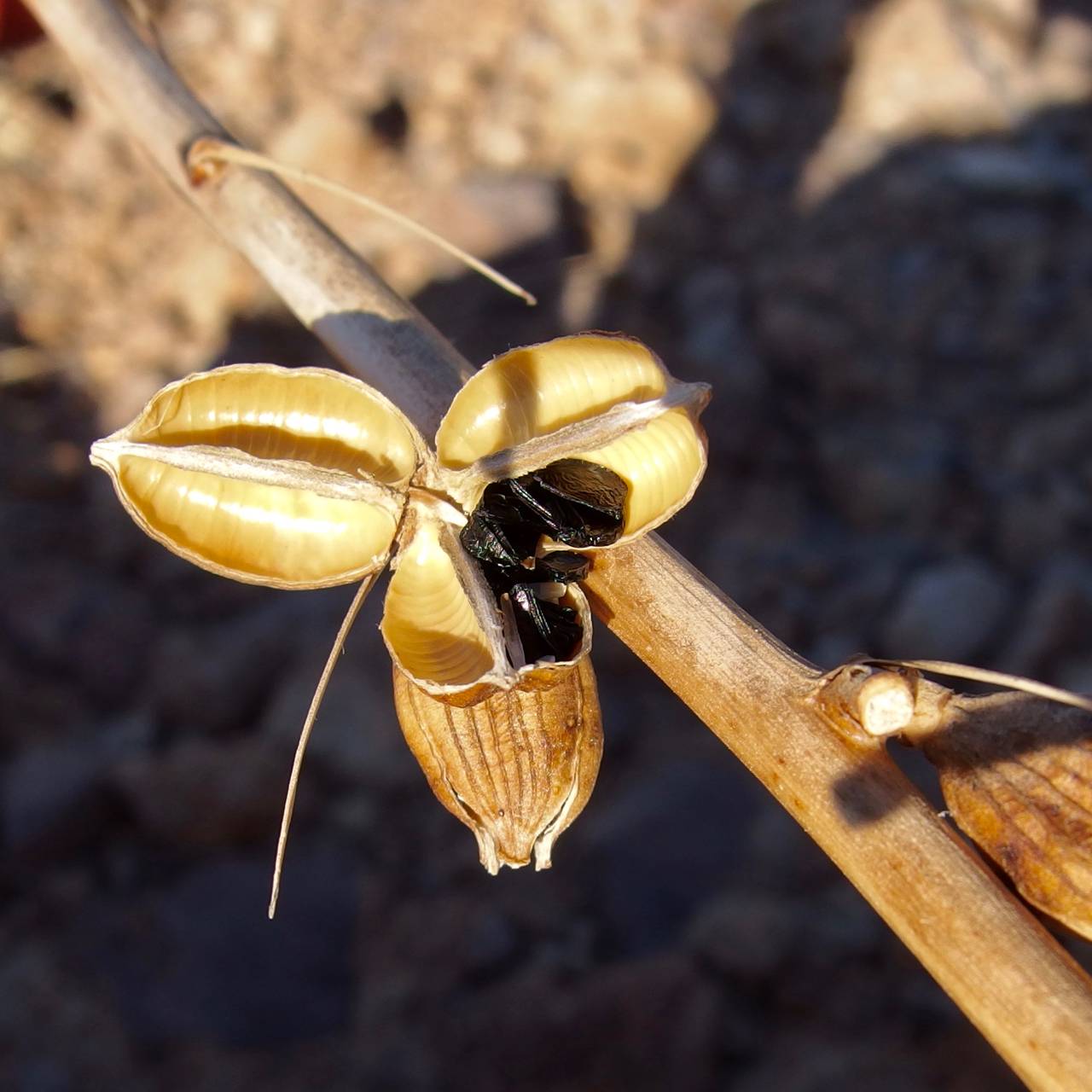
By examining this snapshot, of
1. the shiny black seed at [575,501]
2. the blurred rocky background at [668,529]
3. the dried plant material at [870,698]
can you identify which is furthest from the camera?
the blurred rocky background at [668,529]

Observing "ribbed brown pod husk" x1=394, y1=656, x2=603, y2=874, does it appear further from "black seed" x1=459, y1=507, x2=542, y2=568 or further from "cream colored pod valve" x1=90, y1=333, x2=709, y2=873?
"black seed" x1=459, y1=507, x2=542, y2=568

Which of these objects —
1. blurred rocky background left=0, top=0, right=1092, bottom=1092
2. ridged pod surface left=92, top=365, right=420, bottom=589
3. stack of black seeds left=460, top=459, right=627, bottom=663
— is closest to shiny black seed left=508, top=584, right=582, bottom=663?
stack of black seeds left=460, top=459, right=627, bottom=663

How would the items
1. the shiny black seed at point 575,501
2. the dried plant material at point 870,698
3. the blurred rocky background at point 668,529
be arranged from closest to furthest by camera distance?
the dried plant material at point 870,698
the shiny black seed at point 575,501
the blurred rocky background at point 668,529

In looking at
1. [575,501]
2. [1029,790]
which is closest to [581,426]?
[575,501]

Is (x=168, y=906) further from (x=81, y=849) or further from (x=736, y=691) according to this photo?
(x=736, y=691)

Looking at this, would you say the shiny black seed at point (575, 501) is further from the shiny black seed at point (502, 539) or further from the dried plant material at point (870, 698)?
the dried plant material at point (870, 698)

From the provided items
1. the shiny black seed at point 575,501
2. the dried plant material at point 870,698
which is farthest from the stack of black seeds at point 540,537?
the dried plant material at point 870,698

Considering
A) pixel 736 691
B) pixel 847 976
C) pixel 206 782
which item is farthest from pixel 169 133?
pixel 847 976
